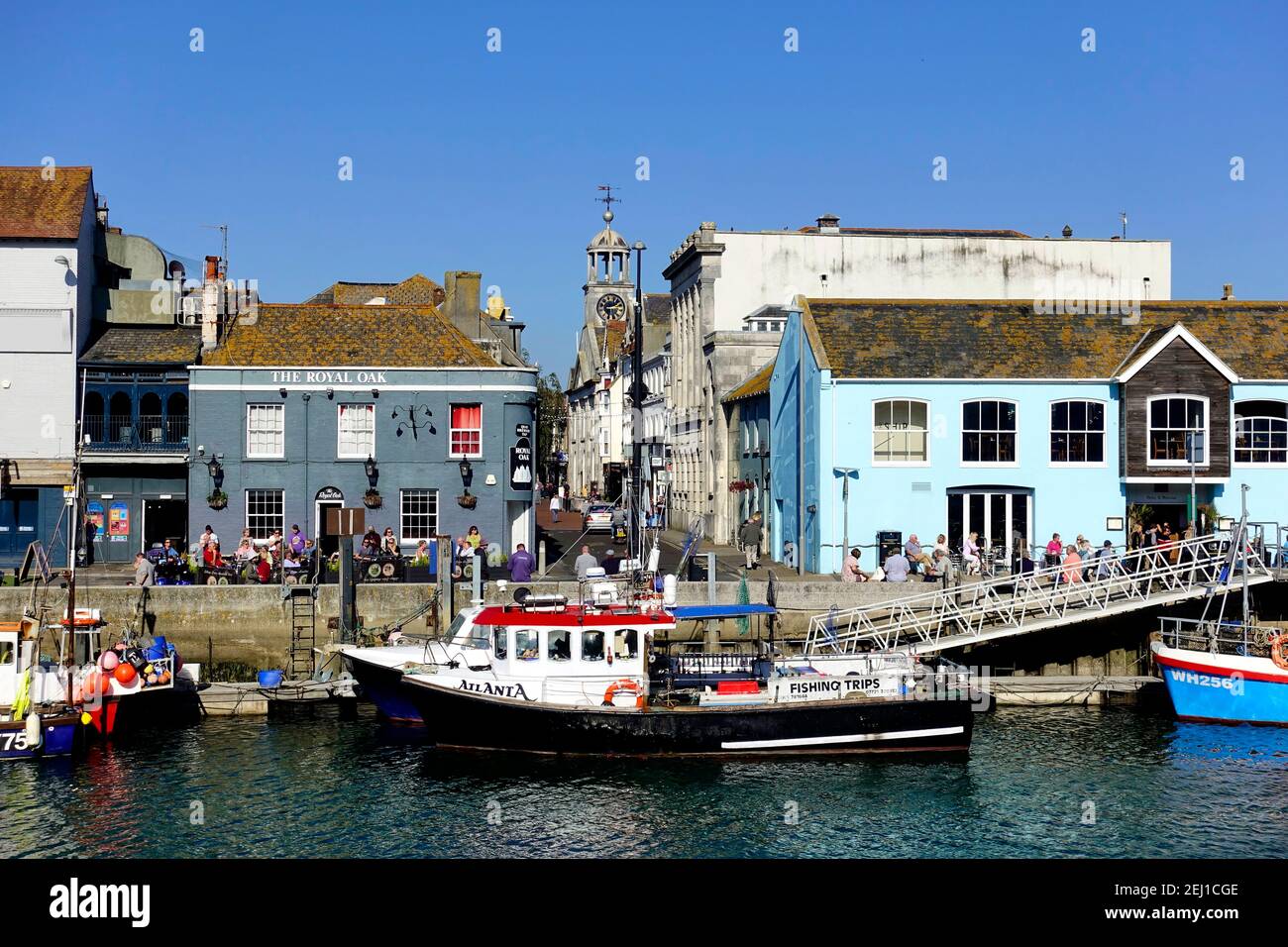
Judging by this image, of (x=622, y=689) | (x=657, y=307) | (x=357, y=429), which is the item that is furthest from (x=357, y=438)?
(x=657, y=307)

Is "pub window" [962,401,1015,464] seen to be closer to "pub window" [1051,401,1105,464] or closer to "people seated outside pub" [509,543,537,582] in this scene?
"pub window" [1051,401,1105,464]

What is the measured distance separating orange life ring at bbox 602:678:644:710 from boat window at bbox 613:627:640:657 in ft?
1.78

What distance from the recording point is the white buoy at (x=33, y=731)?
26094 millimetres

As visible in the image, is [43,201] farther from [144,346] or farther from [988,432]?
[988,432]

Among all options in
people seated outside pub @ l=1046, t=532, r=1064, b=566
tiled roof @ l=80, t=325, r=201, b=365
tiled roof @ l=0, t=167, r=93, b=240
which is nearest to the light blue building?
people seated outside pub @ l=1046, t=532, r=1064, b=566

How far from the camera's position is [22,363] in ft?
141

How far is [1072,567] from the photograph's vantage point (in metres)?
31.8

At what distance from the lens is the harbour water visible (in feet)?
67.9

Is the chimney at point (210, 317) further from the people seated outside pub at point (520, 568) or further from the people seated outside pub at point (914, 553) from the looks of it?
the people seated outside pub at point (914, 553)
